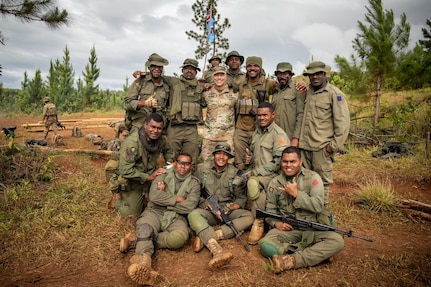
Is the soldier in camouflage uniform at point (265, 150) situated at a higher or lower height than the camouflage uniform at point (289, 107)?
lower

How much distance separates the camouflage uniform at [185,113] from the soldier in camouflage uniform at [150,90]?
20cm

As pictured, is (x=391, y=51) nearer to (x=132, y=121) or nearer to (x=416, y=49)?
(x=416, y=49)

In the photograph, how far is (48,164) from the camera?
600 centimetres

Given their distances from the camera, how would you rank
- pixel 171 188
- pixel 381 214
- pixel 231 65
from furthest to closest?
pixel 231 65, pixel 381 214, pixel 171 188

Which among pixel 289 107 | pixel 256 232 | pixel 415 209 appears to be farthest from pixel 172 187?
pixel 415 209

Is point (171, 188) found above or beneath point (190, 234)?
above

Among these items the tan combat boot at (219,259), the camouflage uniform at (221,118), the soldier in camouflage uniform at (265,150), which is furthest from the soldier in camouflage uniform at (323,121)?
the tan combat boot at (219,259)

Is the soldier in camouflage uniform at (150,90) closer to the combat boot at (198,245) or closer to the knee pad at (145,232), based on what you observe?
the knee pad at (145,232)

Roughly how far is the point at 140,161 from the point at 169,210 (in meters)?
0.99

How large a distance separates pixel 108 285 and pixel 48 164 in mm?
3987

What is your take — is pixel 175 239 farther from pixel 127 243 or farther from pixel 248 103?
pixel 248 103

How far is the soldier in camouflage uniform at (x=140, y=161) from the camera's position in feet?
13.8

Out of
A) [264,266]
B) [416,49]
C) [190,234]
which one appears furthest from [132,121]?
[416,49]

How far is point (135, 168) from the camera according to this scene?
434 centimetres
